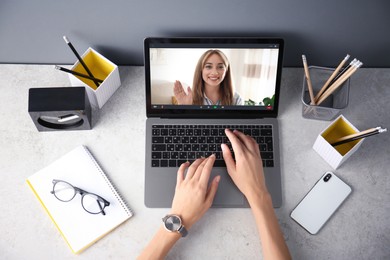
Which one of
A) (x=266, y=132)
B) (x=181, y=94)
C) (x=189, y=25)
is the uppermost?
(x=189, y=25)

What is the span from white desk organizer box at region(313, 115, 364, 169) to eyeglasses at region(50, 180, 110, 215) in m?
0.60

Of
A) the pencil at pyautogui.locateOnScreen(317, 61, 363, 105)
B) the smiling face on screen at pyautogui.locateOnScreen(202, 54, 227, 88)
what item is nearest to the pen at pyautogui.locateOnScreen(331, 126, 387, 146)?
the pencil at pyautogui.locateOnScreen(317, 61, 363, 105)

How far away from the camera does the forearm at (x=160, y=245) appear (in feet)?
3.54

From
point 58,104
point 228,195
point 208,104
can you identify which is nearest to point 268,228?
point 228,195

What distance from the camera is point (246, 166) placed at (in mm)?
1154

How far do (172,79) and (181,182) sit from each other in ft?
0.93

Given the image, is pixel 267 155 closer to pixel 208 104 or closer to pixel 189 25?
pixel 208 104

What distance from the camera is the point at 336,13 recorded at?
3.69 feet

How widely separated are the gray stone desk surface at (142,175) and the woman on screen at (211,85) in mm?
154

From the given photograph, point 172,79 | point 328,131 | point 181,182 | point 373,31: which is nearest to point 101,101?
point 172,79

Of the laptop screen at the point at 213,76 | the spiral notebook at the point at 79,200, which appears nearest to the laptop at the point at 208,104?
the laptop screen at the point at 213,76

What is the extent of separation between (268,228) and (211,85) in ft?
1.35

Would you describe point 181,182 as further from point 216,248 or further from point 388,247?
point 388,247

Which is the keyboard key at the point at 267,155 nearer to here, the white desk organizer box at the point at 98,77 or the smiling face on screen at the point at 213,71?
the smiling face on screen at the point at 213,71
